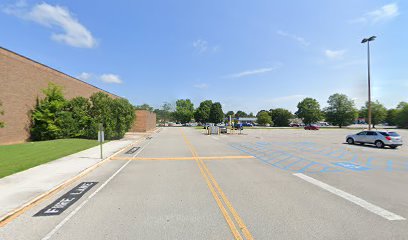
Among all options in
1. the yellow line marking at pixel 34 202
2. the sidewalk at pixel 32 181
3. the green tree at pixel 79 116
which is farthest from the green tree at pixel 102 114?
the yellow line marking at pixel 34 202

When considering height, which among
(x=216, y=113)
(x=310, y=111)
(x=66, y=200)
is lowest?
(x=66, y=200)

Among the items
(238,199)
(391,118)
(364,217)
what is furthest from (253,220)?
(391,118)

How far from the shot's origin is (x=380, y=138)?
63.8 feet

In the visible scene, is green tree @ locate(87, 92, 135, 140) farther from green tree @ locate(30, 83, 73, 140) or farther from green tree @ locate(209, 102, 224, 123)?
green tree @ locate(209, 102, 224, 123)

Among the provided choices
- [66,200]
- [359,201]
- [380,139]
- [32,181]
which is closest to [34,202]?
[66,200]

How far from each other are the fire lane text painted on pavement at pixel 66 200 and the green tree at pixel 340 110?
93998 millimetres

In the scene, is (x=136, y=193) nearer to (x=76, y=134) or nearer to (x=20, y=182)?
(x=20, y=182)

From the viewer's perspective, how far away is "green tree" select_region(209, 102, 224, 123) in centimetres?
9756

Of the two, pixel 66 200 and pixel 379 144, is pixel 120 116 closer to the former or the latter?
pixel 66 200

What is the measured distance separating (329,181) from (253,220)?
4.73 metres

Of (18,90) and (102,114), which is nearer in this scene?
(18,90)

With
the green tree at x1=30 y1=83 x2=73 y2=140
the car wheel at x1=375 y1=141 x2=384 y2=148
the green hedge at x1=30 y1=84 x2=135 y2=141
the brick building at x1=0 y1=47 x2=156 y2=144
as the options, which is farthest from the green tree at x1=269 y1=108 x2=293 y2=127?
the brick building at x1=0 y1=47 x2=156 y2=144

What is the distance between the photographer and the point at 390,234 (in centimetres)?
412

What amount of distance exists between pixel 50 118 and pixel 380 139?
102ft
